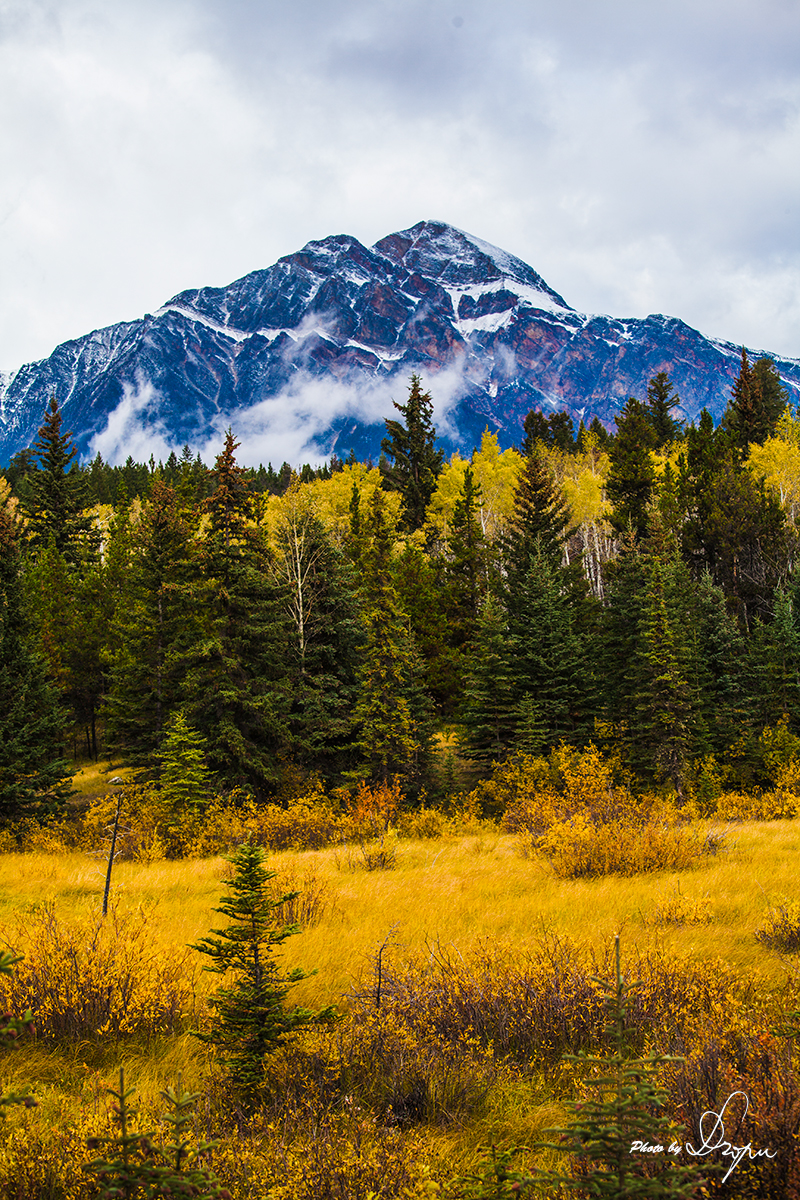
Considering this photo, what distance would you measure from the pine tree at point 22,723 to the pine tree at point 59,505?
23253mm

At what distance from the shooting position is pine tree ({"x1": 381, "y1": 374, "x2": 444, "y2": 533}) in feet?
178

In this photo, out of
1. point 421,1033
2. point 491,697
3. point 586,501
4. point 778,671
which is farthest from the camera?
point 586,501

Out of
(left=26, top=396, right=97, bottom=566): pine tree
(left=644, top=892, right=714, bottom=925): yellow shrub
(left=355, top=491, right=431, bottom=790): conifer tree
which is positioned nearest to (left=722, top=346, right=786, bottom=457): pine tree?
(left=355, top=491, right=431, bottom=790): conifer tree

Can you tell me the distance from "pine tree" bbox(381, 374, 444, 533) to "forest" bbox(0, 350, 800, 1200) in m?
0.28

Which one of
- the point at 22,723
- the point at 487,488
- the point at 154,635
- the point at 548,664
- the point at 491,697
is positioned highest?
the point at 487,488

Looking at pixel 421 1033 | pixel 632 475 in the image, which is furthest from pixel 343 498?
pixel 421 1033

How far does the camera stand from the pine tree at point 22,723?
821 inches

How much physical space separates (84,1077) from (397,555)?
36950 mm

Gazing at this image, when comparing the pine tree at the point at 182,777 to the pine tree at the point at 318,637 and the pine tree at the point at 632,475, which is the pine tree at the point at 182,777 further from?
the pine tree at the point at 632,475

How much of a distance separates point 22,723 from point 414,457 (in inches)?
1594

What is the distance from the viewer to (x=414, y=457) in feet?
182

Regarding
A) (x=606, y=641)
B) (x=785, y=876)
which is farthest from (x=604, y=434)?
(x=785, y=876)

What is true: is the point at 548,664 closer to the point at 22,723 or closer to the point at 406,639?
the point at 406,639

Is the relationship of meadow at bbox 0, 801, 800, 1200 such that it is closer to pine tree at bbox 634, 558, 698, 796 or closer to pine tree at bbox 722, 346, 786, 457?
pine tree at bbox 634, 558, 698, 796
